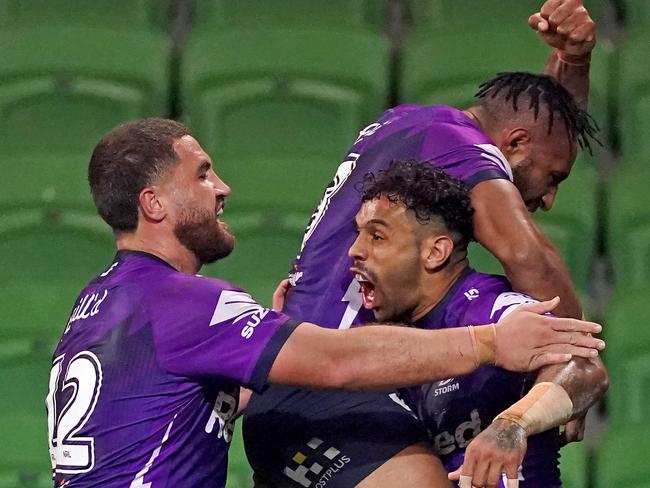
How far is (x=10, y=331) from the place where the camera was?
15.7ft

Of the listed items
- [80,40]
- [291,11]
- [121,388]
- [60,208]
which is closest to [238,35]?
[291,11]

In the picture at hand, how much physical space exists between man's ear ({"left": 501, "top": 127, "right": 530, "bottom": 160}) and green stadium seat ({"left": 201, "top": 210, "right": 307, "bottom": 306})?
1469 millimetres

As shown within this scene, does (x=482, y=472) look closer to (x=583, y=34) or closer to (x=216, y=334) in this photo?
(x=216, y=334)

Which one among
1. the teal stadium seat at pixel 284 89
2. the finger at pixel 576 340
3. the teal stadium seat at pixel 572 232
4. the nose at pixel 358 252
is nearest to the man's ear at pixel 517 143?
the nose at pixel 358 252

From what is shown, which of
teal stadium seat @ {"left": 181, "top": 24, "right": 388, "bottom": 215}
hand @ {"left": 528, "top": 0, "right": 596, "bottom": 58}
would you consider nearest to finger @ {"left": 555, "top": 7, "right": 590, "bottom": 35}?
hand @ {"left": 528, "top": 0, "right": 596, "bottom": 58}

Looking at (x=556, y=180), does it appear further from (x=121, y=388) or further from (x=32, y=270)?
(x=32, y=270)

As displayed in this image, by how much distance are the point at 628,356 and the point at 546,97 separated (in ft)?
4.18

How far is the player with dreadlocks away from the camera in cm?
326

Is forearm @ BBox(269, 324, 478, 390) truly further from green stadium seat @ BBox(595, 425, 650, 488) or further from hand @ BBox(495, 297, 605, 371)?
green stadium seat @ BBox(595, 425, 650, 488)

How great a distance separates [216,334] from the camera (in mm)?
3053

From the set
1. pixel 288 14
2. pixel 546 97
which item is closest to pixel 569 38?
pixel 546 97

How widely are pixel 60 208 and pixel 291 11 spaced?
1.27 metres

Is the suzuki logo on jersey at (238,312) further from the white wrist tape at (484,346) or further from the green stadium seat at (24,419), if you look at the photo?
the green stadium seat at (24,419)

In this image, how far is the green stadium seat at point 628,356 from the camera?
4633 mm
